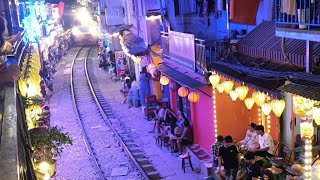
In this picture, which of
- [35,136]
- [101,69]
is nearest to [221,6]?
[35,136]

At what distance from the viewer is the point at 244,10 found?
15000 millimetres

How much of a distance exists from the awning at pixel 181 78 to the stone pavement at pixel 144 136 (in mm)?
3145

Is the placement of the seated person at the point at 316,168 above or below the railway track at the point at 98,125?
above

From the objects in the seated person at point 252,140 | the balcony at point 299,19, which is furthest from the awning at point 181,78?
the balcony at point 299,19

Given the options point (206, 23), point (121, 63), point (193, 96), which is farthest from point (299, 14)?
point (121, 63)

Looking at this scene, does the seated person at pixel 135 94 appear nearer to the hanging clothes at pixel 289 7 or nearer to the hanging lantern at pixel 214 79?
the hanging lantern at pixel 214 79

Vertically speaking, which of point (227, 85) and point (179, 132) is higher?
point (227, 85)

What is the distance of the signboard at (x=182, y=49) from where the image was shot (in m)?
17.5

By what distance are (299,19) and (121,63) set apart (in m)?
27.8

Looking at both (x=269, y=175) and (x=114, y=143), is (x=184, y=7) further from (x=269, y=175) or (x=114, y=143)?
(x=269, y=175)

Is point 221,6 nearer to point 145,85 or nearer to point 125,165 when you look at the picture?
→ point 125,165

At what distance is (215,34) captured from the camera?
1994 cm

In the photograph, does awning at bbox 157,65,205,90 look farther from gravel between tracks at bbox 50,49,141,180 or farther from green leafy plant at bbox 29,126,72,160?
green leafy plant at bbox 29,126,72,160

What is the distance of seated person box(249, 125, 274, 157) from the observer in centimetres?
1239
